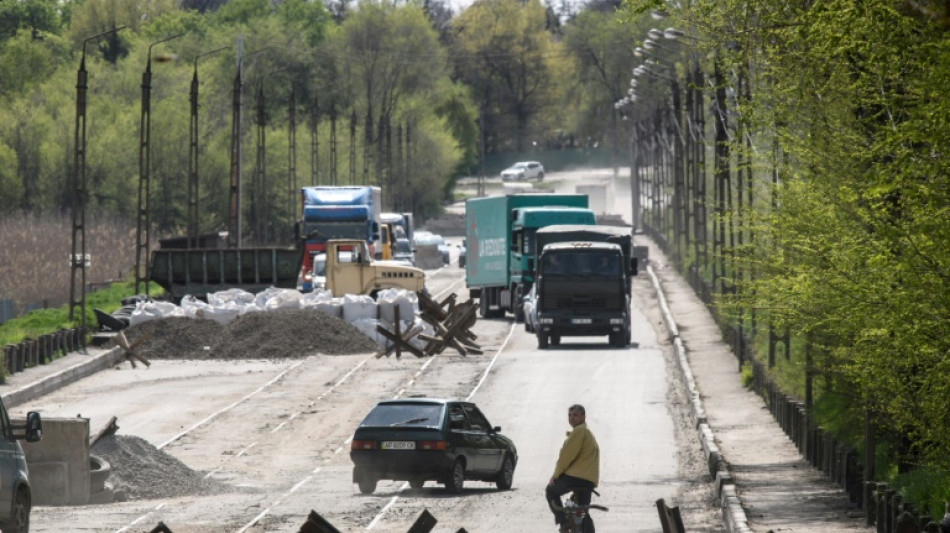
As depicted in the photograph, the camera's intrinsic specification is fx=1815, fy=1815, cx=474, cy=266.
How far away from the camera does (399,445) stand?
24859 millimetres

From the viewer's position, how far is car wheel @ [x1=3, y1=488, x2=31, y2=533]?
1755 centimetres

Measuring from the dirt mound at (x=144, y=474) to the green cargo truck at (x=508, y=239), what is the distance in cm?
2852

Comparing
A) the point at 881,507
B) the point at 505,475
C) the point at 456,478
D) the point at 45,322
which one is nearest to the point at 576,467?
the point at 881,507

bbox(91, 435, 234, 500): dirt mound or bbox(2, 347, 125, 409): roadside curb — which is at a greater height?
bbox(91, 435, 234, 500): dirt mound

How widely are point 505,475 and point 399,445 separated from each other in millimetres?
2031

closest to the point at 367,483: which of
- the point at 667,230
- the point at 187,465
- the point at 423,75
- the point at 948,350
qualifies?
the point at 187,465

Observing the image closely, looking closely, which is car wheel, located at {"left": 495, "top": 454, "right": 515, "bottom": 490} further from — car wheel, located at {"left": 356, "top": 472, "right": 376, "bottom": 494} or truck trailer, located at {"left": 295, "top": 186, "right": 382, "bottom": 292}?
truck trailer, located at {"left": 295, "top": 186, "right": 382, "bottom": 292}

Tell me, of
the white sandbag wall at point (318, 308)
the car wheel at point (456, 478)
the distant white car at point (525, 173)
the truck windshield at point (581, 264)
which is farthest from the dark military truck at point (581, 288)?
the distant white car at point (525, 173)

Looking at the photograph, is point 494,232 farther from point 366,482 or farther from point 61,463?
point 61,463

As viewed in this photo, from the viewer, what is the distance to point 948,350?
1631 centimetres

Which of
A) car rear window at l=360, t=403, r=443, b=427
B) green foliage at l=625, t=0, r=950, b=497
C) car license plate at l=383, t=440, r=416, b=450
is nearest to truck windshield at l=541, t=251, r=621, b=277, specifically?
green foliage at l=625, t=0, r=950, b=497

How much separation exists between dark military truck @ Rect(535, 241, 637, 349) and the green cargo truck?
5001 millimetres

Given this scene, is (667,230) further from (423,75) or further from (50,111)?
(423,75)

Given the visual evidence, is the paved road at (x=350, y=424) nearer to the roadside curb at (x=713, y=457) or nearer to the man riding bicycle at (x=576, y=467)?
the roadside curb at (x=713, y=457)
